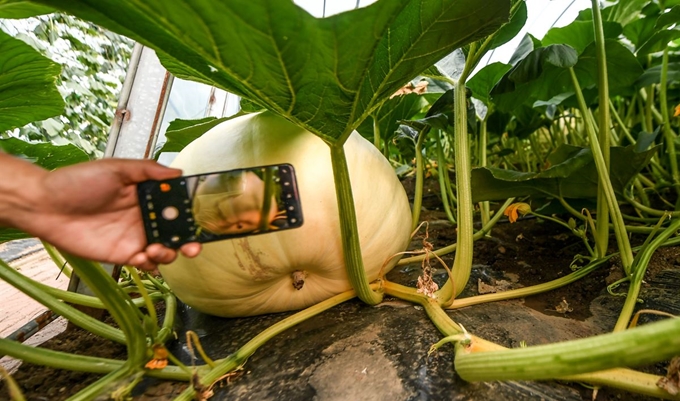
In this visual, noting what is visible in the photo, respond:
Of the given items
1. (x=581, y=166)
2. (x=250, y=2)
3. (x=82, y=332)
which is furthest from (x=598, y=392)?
(x=82, y=332)

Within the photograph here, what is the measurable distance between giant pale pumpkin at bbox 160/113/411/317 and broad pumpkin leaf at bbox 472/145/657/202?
0.57 ft

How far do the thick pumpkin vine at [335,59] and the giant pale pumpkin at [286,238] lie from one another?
7 cm

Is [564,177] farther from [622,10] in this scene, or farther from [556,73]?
[622,10]

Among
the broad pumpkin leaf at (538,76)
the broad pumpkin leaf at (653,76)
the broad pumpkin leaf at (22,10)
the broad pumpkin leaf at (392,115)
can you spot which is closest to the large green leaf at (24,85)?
the broad pumpkin leaf at (22,10)

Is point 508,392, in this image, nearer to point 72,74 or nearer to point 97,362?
point 97,362

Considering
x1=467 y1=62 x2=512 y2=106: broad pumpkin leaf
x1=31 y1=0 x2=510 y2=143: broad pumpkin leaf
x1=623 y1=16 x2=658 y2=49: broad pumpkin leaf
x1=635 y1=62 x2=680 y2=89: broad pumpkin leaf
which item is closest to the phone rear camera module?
x1=31 y1=0 x2=510 y2=143: broad pumpkin leaf

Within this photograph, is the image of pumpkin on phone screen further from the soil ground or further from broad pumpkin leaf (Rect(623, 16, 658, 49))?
broad pumpkin leaf (Rect(623, 16, 658, 49))

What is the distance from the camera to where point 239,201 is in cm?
42

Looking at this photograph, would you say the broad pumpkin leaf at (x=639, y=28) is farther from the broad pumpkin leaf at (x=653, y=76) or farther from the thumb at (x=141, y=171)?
the thumb at (x=141, y=171)

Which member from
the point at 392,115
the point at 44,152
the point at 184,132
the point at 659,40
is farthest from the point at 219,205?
the point at 659,40

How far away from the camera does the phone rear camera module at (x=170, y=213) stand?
1.24 ft

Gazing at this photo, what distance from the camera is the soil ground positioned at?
452 mm

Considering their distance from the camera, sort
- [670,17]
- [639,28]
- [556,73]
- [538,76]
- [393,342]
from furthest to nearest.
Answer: [639,28] < [556,73] < [670,17] < [538,76] < [393,342]

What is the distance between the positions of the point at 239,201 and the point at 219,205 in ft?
0.07
